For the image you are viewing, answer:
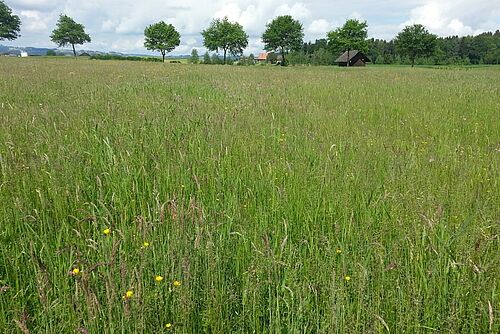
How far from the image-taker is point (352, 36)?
6900cm

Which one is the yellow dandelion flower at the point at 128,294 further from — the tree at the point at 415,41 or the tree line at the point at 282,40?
the tree at the point at 415,41

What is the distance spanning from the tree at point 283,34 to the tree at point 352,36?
367 inches

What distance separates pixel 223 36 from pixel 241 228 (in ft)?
270

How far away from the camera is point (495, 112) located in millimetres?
6414

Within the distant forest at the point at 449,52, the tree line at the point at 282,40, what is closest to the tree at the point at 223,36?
the tree line at the point at 282,40

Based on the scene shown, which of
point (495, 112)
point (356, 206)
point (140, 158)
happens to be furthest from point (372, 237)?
point (495, 112)

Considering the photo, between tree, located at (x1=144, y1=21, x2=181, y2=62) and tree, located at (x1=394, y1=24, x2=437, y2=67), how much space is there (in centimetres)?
4927

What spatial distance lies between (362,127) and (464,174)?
2432mm

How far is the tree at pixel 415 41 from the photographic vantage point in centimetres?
6638

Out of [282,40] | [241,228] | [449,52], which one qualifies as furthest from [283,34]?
[241,228]

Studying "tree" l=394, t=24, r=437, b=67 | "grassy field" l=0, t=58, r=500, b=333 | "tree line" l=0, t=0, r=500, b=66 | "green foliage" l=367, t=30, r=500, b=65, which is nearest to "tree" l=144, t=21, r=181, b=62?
"tree line" l=0, t=0, r=500, b=66

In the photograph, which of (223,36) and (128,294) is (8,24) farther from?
(128,294)

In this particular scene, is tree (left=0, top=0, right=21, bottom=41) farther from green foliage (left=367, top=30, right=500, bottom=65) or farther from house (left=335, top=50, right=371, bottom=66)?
green foliage (left=367, top=30, right=500, bottom=65)

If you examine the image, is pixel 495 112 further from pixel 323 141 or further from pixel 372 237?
pixel 372 237
